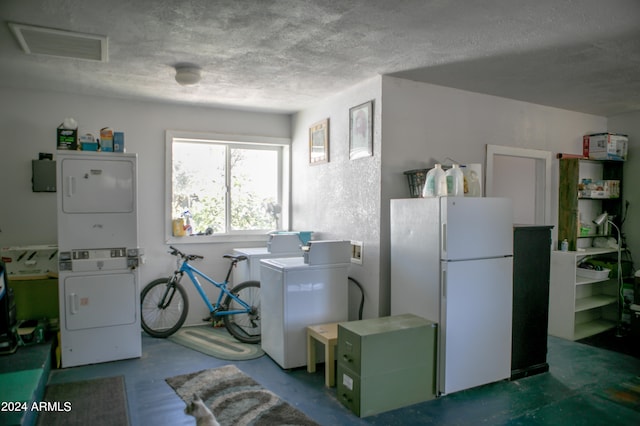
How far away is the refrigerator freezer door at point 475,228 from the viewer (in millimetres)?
2901

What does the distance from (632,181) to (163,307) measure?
563 centimetres

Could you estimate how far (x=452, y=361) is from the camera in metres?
2.97

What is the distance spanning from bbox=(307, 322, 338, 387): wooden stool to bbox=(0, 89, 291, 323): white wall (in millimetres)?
1876

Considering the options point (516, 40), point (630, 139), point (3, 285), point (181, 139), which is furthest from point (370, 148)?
point (630, 139)

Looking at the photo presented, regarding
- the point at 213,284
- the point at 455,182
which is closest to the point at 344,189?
the point at 455,182

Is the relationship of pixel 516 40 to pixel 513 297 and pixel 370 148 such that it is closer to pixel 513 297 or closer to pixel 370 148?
pixel 370 148

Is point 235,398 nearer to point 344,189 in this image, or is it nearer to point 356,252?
point 356,252

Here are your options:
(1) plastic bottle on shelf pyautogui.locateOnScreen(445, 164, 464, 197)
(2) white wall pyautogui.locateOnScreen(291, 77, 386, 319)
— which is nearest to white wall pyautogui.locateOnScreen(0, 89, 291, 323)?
(2) white wall pyautogui.locateOnScreen(291, 77, 386, 319)

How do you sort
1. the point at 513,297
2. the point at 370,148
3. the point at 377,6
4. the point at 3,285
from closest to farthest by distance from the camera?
the point at 377,6 → the point at 3,285 → the point at 513,297 → the point at 370,148

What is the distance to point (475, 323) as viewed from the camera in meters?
3.04

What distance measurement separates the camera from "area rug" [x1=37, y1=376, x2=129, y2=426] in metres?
2.63

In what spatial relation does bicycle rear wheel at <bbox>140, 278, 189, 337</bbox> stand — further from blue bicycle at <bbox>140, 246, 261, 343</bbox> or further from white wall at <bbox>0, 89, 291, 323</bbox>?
A: white wall at <bbox>0, 89, 291, 323</bbox>

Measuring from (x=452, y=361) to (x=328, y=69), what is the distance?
2.49 m

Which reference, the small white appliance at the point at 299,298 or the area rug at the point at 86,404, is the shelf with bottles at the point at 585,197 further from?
the area rug at the point at 86,404
